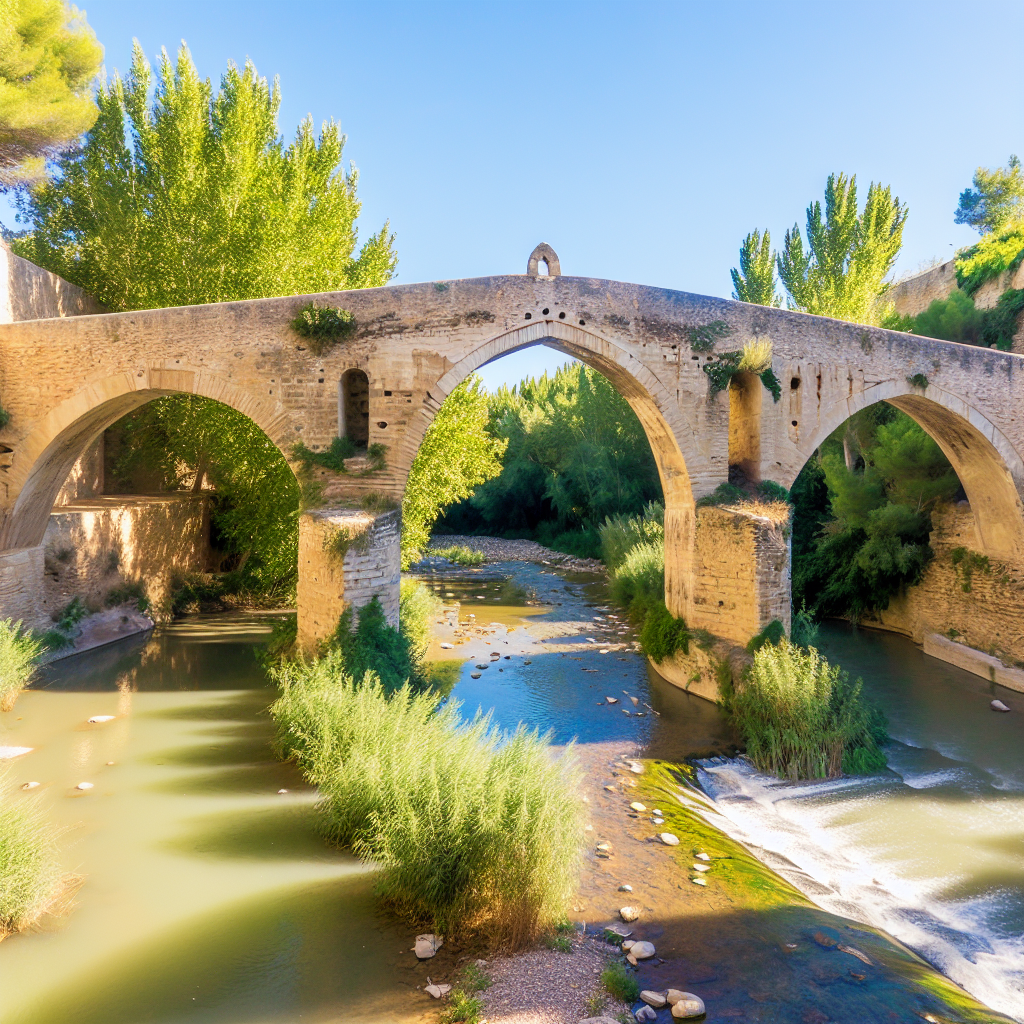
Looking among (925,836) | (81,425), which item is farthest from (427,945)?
(81,425)

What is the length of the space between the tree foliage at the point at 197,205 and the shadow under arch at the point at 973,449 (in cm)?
828

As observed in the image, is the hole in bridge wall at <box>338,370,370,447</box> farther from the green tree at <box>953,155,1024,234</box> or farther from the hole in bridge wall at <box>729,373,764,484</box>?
the green tree at <box>953,155,1024,234</box>

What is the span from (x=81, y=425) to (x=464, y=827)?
25.2 ft

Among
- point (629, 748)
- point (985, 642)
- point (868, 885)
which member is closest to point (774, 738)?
point (629, 748)

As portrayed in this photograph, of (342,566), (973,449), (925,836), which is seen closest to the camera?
(925,836)

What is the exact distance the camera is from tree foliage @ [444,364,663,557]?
23.2 meters

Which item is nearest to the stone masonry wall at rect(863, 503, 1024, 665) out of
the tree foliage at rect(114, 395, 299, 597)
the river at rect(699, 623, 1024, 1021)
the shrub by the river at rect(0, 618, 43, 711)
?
the river at rect(699, 623, 1024, 1021)

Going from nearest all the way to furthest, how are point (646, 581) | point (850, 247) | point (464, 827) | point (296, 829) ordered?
point (464, 827)
point (296, 829)
point (646, 581)
point (850, 247)

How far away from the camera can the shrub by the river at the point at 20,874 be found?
12.0 feet

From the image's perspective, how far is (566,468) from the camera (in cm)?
2527

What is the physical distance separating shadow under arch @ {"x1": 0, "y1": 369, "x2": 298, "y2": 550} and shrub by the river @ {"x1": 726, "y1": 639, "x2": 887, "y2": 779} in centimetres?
577

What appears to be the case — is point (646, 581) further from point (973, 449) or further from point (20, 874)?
point (20, 874)

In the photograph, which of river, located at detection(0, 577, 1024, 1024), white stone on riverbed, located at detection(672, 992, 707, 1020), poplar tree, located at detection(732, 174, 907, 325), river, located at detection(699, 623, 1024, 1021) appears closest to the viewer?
white stone on riverbed, located at detection(672, 992, 707, 1020)

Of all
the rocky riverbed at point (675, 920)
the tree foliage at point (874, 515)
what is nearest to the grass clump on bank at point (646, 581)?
the rocky riverbed at point (675, 920)
